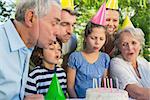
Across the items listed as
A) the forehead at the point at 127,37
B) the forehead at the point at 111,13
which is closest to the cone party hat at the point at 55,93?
the forehead at the point at 127,37

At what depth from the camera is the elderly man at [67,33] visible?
1.54m

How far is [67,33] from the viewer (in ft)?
5.08

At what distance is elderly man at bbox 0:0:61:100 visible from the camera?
1.00 m

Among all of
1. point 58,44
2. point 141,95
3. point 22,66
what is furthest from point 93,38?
point 22,66

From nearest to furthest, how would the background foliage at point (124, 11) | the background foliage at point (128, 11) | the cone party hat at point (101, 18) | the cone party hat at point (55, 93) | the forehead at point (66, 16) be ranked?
1. the cone party hat at point (55, 93)
2. the forehead at point (66, 16)
3. the cone party hat at point (101, 18)
4. the background foliage at point (124, 11)
5. the background foliage at point (128, 11)

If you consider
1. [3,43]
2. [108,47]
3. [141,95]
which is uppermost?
[3,43]

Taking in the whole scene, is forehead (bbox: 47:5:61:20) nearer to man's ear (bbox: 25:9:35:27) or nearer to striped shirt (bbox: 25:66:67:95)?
man's ear (bbox: 25:9:35:27)

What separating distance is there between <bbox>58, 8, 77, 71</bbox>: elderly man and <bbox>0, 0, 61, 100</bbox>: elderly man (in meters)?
0.38

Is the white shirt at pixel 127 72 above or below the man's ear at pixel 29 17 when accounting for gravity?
below

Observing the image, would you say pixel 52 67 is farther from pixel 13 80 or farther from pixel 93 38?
pixel 13 80

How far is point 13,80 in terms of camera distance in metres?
1.00

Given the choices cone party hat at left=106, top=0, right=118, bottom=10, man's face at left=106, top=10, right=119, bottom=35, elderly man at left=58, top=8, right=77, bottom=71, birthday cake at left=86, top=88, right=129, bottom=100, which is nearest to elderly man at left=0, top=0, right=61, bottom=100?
birthday cake at left=86, top=88, right=129, bottom=100

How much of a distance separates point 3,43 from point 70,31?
573 mm

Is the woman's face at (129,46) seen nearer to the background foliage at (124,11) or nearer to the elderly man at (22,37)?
the elderly man at (22,37)
